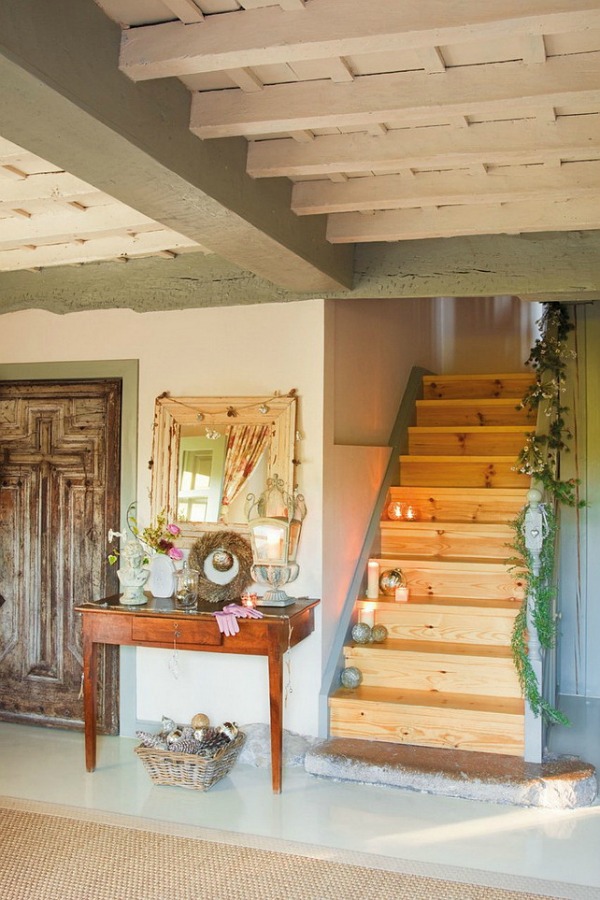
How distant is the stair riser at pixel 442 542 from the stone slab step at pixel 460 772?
54.2 inches

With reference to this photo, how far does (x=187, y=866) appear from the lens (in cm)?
339

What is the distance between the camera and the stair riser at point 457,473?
19.5 feet

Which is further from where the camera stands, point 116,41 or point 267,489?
point 267,489

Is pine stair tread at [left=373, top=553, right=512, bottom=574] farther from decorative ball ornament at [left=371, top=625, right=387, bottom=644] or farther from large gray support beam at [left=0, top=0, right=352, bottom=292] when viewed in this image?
large gray support beam at [left=0, top=0, right=352, bottom=292]

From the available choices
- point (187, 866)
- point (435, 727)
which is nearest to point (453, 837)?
point (435, 727)

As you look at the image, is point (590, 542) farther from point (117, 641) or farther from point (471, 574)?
point (117, 641)

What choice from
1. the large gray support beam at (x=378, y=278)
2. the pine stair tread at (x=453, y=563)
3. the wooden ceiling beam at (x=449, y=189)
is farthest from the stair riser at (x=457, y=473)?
the wooden ceiling beam at (x=449, y=189)

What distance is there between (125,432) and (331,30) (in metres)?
3.24

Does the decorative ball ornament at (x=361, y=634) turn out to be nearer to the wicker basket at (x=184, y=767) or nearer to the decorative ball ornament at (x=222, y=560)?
the decorative ball ornament at (x=222, y=560)

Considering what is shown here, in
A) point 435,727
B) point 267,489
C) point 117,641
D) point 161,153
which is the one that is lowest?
point 435,727

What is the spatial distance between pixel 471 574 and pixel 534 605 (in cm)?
76

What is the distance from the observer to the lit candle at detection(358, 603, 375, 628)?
16.2ft

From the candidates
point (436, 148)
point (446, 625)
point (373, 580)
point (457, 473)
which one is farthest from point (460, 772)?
point (436, 148)

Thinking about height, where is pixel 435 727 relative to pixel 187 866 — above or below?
above
